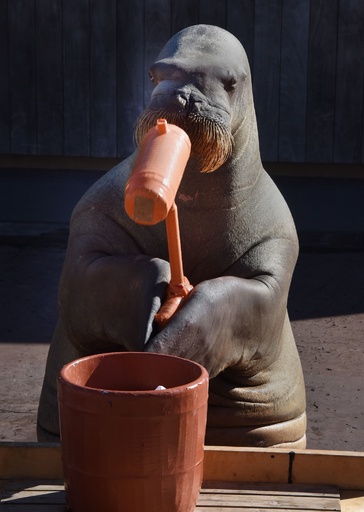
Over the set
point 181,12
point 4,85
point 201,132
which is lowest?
point 4,85

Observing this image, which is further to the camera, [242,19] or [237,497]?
[242,19]

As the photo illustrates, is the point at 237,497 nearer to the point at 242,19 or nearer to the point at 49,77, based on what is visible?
the point at 242,19

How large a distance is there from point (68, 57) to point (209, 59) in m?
5.15

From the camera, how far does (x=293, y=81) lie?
7746 millimetres

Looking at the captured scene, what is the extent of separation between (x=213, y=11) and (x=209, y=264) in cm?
500

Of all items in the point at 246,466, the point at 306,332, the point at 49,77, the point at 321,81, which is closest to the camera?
the point at 246,466

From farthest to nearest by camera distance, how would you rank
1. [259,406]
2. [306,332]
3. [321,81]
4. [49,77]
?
[49,77]
[321,81]
[306,332]
[259,406]

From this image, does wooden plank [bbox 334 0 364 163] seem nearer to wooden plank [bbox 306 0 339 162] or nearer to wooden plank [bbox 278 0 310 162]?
wooden plank [bbox 306 0 339 162]

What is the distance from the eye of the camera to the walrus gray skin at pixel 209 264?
2656 mm

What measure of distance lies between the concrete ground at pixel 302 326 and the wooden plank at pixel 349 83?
825 mm

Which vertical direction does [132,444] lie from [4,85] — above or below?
above

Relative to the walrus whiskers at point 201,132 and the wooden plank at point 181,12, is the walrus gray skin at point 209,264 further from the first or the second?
the wooden plank at point 181,12

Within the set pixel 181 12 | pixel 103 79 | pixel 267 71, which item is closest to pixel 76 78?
pixel 103 79

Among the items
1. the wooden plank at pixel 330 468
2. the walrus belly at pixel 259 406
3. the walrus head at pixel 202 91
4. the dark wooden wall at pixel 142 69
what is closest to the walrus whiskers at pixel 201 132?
the walrus head at pixel 202 91
